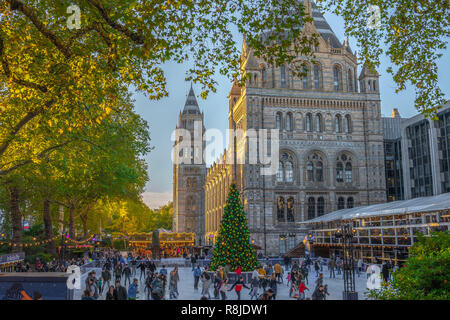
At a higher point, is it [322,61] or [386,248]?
[322,61]

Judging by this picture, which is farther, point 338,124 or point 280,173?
point 338,124

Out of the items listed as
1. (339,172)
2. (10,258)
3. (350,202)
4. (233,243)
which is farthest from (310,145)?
(10,258)

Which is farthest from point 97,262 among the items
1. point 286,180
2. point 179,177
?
point 179,177

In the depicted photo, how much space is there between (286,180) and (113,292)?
3694cm

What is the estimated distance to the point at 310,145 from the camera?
49.0 meters

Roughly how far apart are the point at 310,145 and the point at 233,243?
28656mm

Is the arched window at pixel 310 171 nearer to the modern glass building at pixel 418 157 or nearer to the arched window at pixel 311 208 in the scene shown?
the arched window at pixel 311 208

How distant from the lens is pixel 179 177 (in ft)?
318

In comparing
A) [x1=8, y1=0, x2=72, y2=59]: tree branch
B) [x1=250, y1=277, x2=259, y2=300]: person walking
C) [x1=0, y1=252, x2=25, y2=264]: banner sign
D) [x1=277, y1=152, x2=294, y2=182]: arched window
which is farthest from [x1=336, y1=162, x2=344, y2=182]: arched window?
[x1=8, y1=0, x2=72, y2=59]: tree branch

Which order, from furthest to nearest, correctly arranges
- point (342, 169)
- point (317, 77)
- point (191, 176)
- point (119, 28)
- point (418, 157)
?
point (191, 176)
point (317, 77)
point (418, 157)
point (342, 169)
point (119, 28)

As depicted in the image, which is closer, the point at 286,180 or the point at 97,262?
the point at 97,262

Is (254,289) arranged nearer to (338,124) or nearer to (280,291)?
(280,291)

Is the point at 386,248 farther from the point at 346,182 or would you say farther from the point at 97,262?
the point at 97,262

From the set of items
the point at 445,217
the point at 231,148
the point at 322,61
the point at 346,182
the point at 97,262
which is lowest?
the point at 97,262
